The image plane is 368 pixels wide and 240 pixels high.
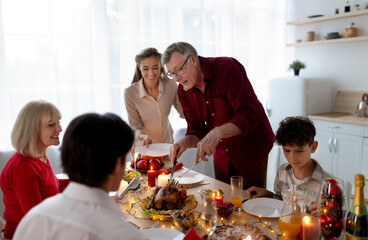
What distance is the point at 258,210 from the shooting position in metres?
1.51

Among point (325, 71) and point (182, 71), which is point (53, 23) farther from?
point (325, 71)

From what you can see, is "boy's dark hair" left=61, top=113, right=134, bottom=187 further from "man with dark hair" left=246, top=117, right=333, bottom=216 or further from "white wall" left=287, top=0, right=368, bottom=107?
"white wall" left=287, top=0, right=368, bottom=107

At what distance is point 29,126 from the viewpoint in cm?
157

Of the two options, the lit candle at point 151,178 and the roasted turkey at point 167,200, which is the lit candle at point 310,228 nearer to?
the roasted turkey at point 167,200

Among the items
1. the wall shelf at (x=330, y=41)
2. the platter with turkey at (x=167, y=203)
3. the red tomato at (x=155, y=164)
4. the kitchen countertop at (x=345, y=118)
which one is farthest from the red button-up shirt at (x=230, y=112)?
the wall shelf at (x=330, y=41)

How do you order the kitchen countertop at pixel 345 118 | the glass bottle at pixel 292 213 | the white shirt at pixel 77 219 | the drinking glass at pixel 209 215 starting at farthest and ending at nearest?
1. the kitchen countertop at pixel 345 118
2. the glass bottle at pixel 292 213
3. the drinking glass at pixel 209 215
4. the white shirt at pixel 77 219

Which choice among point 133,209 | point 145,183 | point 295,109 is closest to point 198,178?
point 145,183

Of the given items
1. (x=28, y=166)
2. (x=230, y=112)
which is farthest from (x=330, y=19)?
(x=28, y=166)

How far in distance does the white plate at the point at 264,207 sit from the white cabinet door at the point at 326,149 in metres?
2.68

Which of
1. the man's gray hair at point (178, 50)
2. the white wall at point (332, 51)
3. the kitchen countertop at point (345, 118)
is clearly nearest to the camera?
the man's gray hair at point (178, 50)

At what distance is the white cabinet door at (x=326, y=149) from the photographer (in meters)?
3.94

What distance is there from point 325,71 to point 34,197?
4.32 m

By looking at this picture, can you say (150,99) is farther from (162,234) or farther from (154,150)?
(162,234)

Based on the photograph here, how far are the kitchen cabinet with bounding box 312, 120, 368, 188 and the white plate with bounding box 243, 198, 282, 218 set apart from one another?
2.53 m
